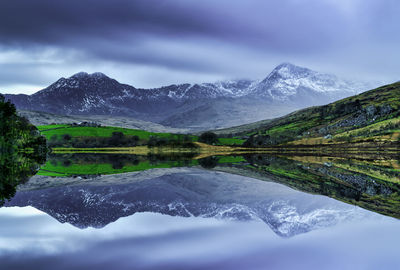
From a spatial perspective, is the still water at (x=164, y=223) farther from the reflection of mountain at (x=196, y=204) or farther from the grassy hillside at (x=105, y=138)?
the grassy hillside at (x=105, y=138)

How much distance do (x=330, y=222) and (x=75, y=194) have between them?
20.1 meters

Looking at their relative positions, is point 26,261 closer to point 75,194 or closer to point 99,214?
point 99,214

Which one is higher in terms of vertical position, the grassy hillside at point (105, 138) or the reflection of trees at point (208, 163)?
the grassy hillside at point (105, 138)

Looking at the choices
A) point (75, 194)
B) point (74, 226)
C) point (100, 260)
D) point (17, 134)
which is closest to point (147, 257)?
point (100, 260)

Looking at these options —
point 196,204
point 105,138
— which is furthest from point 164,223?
point 105,138

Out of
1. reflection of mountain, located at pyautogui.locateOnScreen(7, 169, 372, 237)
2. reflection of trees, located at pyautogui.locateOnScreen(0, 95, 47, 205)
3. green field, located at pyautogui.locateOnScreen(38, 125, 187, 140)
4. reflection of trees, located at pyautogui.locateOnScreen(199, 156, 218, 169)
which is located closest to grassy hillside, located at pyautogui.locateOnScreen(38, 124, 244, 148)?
green field, located at pyautogui.locateOnScreen(38, 125, 187, 140)

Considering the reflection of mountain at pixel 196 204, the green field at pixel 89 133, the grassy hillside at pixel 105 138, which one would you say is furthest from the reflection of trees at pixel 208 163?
the green field at pixel 89 133

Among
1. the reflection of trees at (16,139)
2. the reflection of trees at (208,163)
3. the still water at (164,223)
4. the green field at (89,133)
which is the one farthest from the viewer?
the green field at (89,133)

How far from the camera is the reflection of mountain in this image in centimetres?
2144

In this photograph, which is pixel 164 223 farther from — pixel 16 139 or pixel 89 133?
pixel 89 133

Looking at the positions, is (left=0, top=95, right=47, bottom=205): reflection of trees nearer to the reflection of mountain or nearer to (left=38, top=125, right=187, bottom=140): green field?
(left=38, top=125, right=187, bottom=140): green field

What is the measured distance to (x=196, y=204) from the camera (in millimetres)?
26703

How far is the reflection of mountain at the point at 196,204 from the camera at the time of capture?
21.4m

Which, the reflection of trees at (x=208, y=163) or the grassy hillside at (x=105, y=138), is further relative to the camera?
the grassy hillside at (x=105, y=138)
